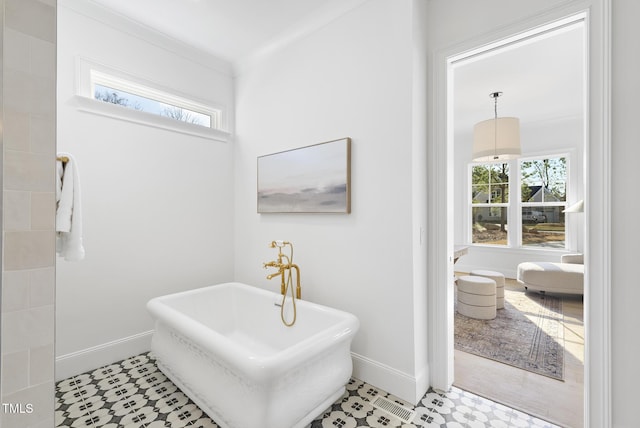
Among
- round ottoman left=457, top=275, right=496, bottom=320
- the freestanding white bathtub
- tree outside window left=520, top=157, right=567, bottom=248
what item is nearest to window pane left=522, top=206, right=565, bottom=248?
tree outside window left=520, top=157, right=567, bottom=248

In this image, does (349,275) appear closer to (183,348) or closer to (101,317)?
(183,348)

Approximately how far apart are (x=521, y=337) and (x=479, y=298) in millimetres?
531

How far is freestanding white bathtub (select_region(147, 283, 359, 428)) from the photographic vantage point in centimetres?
141

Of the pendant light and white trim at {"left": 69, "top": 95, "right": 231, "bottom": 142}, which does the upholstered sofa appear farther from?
white trim at {"left": 69, "top": 95, "right": 231, "bottom": 142}

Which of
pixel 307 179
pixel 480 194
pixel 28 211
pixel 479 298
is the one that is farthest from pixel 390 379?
pixel 480 194

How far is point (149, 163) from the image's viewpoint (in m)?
2.59

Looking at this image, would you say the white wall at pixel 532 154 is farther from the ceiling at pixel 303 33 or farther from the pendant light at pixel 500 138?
the pendant light at pixel 500 138

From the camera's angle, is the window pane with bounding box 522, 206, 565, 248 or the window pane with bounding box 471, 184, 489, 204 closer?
the window pane with bounding box 522, 206, 565, 248

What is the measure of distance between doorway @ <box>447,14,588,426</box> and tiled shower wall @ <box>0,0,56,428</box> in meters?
2.03

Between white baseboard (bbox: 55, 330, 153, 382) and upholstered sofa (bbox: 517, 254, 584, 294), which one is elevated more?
upholstered sofa (bbox: 517, 254, 584, 294)

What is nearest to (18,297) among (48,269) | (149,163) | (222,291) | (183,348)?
(48,269)

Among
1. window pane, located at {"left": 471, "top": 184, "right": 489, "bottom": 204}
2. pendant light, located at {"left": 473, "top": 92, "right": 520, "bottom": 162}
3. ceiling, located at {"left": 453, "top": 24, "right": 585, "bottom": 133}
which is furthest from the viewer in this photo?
window pane, located at {"left": 471, "top": 184, "right": 489, "bottom": 204}

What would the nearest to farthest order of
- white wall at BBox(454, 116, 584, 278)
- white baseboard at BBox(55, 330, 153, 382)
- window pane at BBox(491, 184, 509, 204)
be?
white baseboard at BBox(55, 330, 153, 382) → white wall at BBox(454, 116, 584, 278) → window pane at BBox(491, 184, 509, 204)

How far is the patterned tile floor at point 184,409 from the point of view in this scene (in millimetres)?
1667
